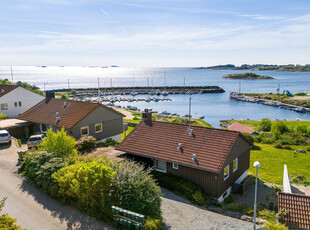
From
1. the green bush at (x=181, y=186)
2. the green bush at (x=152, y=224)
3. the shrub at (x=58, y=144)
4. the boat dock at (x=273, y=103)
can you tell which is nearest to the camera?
the green bush at (x=152, y=224)

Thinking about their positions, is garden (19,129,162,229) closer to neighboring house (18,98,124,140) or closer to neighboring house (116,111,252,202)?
neighboring house (116,111,252,202)

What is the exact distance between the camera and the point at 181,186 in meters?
18.7

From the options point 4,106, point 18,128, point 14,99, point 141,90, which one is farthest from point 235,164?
point 141,90

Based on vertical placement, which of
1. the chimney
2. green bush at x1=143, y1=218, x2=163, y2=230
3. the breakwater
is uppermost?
the chimney

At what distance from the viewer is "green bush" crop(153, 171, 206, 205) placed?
18008 mm

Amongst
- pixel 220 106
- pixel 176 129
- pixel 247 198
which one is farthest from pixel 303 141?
pixel 220 106

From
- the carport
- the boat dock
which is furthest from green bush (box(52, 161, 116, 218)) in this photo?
the boat dock

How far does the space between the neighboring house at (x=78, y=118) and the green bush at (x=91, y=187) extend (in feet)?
46.6

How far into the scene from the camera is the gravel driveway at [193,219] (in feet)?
47.8

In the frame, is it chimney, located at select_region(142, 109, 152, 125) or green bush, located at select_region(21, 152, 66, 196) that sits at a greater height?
chimney, located at select_region(142, 109, 152, 125)

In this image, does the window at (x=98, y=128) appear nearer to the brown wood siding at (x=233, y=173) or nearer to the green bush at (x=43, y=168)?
the green bush at (x=43, y=168)

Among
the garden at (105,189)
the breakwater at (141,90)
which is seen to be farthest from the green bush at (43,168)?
the breakwater at (141,90)

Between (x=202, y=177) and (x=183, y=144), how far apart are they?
3.08 meters

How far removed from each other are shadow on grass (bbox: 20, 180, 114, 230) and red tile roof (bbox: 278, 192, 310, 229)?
9.41m
